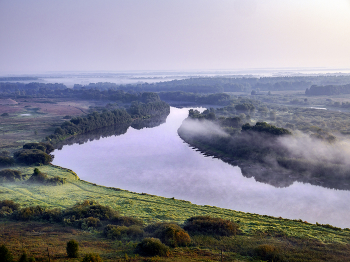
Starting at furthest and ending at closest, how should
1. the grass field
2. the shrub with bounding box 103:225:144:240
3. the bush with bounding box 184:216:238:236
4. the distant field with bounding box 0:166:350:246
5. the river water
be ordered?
the river water < the distant field with bounding box 0:166:350:246 < the bush with bounding box 184:216:238:236 < the shrub with bounding box 103:225:144:240 < the grass field

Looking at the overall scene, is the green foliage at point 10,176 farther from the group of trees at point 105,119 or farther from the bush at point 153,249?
the group of trees at point 105,119

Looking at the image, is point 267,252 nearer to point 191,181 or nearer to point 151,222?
point 151,222

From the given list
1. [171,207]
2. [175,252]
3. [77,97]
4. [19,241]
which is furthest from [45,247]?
[77,97]

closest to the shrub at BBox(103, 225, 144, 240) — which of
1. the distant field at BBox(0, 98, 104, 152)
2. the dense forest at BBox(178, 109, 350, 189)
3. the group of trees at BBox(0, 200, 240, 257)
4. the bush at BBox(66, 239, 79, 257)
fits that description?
the group of trees at BBox(0, 200, 240, 257)

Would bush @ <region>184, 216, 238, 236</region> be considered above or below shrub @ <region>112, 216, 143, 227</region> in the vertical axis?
above

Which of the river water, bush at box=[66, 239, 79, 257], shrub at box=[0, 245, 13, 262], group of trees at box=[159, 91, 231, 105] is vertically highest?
group of trees at box=[159, 91, 231, 105]

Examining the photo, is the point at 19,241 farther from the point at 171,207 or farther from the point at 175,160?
the point at 175,160

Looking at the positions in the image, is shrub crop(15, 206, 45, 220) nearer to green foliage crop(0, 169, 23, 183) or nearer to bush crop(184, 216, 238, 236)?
bush crop(184, 216, 238, 236)
